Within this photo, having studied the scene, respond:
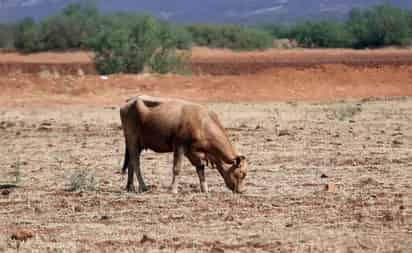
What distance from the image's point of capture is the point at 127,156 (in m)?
18.1

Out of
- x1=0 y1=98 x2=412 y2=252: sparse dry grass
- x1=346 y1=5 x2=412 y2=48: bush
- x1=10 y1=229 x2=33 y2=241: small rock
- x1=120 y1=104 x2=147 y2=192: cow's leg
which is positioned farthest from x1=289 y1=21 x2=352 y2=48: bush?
x1=10 y1=229 x2=33 y2=241: small rock

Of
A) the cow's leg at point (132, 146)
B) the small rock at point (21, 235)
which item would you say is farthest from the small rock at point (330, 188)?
the small rock at point (21, 235)

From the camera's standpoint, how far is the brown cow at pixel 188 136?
17.2m

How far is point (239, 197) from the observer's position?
54.0 ft

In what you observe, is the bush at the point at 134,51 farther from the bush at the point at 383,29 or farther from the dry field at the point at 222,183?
the bush at the point at 383,29

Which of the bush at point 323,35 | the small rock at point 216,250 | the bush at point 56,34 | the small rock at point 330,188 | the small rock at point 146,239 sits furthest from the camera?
the bush at point 323,35

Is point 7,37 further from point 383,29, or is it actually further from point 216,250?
point 216,250

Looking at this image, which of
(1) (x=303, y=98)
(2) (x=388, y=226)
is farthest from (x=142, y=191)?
(1) (x=303, y=98)

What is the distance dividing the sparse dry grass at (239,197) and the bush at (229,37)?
60.8m

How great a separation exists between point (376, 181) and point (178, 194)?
316 centimetres

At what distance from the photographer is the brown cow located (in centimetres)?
1717

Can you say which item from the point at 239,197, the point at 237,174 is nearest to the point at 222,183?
the point at 237,174

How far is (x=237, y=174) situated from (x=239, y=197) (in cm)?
65

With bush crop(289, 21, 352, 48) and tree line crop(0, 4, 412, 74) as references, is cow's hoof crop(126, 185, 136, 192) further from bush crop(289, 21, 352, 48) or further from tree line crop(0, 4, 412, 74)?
bush crop(289, 21, 352, 48)
